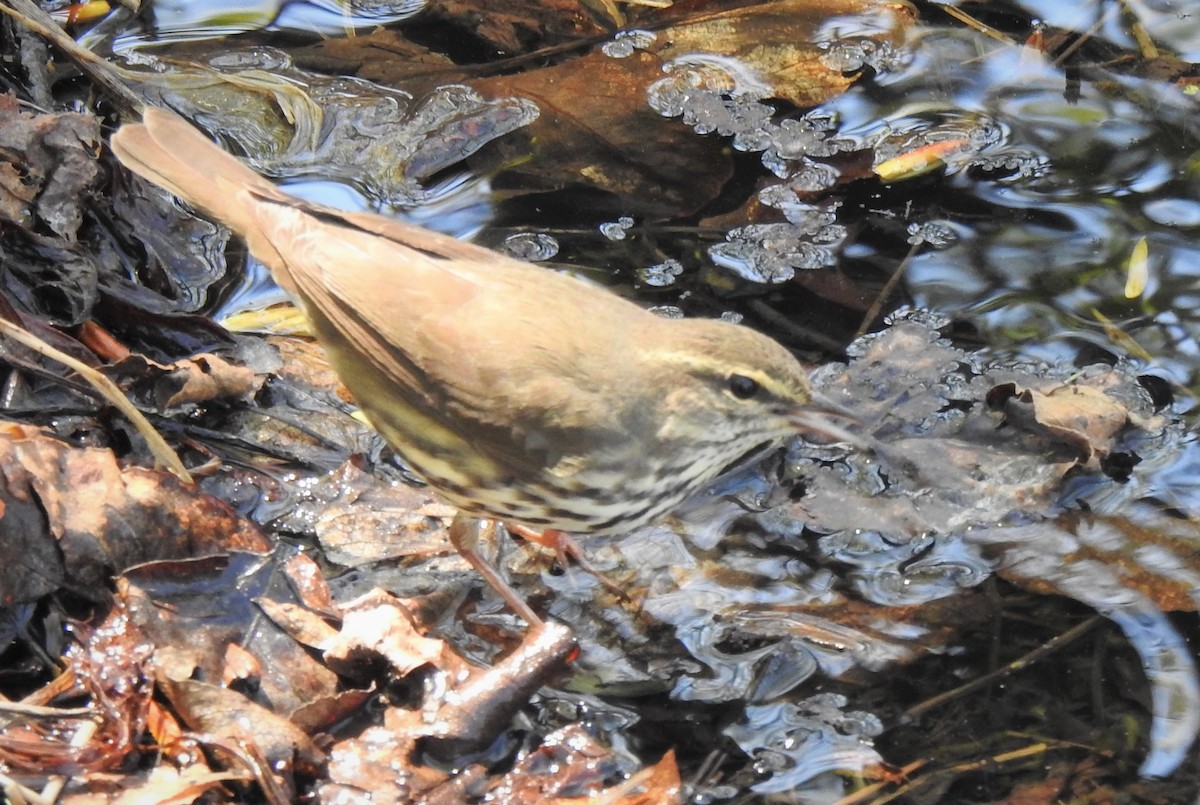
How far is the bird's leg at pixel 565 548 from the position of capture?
405cm

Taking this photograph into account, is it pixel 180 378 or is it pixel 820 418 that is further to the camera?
pixel 180 378

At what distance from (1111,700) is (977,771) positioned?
1.44 feet

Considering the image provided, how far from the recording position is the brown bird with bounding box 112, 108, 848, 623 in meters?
3.70

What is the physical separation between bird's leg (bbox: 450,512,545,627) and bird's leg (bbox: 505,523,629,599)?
5.2 inches

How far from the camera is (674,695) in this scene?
3590mm

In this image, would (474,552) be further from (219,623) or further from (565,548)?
(219,623)

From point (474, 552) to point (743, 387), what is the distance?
0.96 metres

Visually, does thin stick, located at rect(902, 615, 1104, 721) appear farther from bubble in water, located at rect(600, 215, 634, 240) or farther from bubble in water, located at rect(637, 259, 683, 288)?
bubble in water, located at rect(600, 215, 634, 240)

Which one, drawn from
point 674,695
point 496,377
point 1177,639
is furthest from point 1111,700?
point 496,377

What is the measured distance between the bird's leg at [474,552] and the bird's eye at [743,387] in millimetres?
855

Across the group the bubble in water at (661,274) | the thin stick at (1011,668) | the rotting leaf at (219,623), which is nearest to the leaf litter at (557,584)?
the rotting leaf at (219,623)

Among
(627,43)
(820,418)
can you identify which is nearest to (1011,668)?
(820,418)

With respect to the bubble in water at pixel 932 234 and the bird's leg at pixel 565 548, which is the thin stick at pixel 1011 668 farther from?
the bubble in water at pixel 932 234

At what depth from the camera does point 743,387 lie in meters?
3.67
